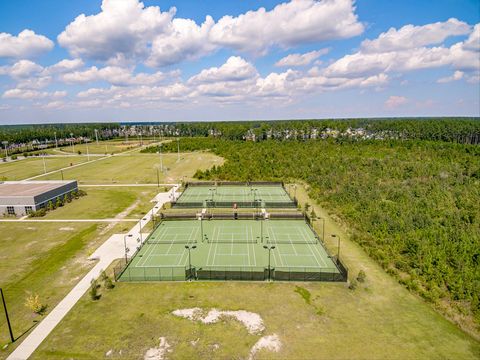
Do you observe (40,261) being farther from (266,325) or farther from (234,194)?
(234,194)

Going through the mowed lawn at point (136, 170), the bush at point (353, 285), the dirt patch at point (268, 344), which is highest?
the mowed lawn at point (136, 170)

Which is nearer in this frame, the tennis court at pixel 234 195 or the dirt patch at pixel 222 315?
the dirt patch at pixel 222 315

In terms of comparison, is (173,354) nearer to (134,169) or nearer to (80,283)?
(80,283)

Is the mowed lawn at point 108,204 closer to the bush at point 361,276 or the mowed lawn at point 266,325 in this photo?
the mowed lawn at point 266,325

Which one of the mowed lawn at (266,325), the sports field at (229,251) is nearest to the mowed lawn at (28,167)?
the sports field at (229,251)

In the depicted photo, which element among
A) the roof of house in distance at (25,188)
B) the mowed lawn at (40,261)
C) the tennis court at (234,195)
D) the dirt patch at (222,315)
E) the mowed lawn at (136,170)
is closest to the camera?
the dirt patch at (222,315)

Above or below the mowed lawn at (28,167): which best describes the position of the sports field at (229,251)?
below

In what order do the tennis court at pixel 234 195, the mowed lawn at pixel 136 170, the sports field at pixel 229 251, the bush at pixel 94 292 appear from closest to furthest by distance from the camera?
1. the bush at pixel 94 292
2. the sports field at pixel 229 251
3. the tennis court at pixel 234 195
4. the mowed lawn at pixel 136 170

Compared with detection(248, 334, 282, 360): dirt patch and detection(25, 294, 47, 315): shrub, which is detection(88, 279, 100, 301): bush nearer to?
detection(25, 294, 47, 315): shrub

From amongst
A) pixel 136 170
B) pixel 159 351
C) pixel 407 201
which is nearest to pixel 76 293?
pixel 159 351
